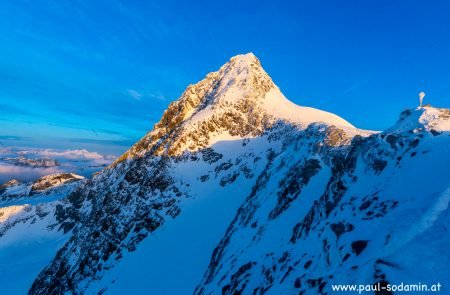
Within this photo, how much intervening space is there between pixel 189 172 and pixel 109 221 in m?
20.7

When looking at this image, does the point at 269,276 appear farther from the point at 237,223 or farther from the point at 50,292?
the point at 50,292

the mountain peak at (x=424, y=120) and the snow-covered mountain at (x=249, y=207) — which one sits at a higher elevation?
the mountain peak at (x=424, y=120)

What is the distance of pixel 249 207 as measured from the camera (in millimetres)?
46812

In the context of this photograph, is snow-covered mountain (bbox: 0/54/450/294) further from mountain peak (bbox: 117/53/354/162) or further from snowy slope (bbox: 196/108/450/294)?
mountain peak (bbox: 117/53/354/162)

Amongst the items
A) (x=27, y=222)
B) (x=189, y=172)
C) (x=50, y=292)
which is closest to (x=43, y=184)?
(x=27, y=222)


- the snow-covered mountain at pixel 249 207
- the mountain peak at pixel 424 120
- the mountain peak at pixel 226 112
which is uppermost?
the mountain peak at pixel 226 112

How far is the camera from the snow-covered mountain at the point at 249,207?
18266mm

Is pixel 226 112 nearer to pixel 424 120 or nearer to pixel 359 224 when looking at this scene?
pixel 424 120

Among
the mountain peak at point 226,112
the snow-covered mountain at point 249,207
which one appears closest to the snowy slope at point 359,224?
the snow-covered mountain at point 249,207

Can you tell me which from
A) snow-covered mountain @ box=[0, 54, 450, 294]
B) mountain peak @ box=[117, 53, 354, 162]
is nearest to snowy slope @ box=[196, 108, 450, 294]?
snow-covered mountain @ box=[0, 54, 450, 294]

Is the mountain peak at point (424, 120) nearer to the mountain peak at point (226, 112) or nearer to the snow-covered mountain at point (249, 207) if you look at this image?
the snow-covered mountain at point (249, 207)

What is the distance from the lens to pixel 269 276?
24.5 m

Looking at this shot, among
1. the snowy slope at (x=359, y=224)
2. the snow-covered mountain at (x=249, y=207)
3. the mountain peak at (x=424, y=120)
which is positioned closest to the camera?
the snowy slope at (x=359, y=224)

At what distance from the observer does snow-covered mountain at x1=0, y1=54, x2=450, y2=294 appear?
18266 mm
